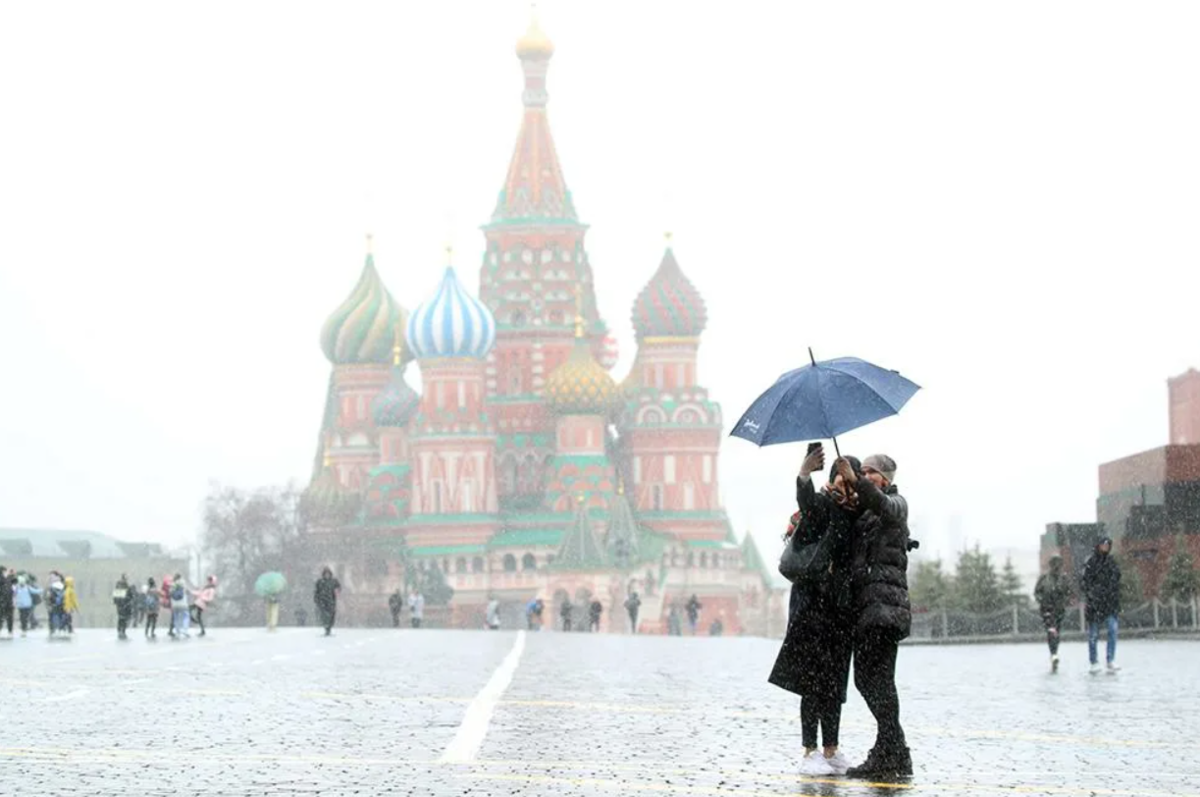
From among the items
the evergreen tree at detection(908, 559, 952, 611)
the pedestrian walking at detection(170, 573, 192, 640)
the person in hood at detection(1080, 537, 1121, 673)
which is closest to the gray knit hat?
the person in hood at detection(1080, 537, 1121, 673)

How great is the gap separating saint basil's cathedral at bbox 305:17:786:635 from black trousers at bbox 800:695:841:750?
103 m

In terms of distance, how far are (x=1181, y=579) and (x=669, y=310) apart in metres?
85.4

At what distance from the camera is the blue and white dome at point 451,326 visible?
402 feet

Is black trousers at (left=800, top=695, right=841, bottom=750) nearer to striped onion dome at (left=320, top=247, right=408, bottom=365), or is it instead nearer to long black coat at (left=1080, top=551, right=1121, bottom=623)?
long black coat at (left=1080, top=551, right=1121, bottom=623)

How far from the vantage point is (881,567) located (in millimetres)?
11297

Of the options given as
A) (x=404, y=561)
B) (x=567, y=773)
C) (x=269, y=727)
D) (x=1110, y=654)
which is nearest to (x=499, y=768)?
(x=567, y=773)

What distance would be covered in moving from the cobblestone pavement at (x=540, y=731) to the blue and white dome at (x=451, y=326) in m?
96.5

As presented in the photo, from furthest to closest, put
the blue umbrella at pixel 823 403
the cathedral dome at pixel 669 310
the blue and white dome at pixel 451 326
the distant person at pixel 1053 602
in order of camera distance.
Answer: the cathedral dome at pixel 669 310
the blue and white dome at pixel 451 326
the distant person at pixel 1053 602
the blue umbrella at pixel 823 403

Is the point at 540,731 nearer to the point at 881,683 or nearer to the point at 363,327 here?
the point at 881,683

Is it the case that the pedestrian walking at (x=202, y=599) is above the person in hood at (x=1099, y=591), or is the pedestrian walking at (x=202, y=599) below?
above

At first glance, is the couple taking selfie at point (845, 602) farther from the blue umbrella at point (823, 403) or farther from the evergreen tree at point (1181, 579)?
the evergreen tree at point (1181, 579)

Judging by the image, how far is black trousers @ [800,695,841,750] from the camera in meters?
11.4

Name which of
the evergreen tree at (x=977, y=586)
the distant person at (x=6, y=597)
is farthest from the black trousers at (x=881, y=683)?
the evergreen tree at (x=977, y=586)

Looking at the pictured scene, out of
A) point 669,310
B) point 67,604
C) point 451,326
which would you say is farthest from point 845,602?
point 669,310
